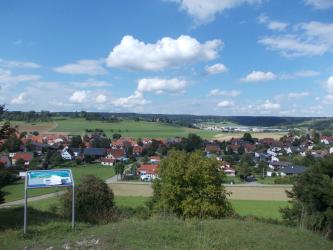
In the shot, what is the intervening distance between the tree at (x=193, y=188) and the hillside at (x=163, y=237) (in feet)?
52.7

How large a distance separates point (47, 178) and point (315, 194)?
733 inches

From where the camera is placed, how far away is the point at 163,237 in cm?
999

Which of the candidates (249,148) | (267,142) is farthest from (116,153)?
(267,142)

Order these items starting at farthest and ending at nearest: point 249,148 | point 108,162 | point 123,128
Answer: point 123,128, point 249,148, point 108,162

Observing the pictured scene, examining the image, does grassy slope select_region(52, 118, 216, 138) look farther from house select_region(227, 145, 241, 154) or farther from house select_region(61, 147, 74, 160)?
house select_region(61, 147, 74, 160)

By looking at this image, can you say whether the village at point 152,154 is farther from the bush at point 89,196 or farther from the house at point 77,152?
the bush at point 89,196

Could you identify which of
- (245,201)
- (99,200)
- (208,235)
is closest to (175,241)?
(208,235)

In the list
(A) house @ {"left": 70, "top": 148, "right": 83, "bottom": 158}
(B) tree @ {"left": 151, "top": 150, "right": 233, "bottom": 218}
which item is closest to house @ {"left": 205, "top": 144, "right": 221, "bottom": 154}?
(A) house @ {"left": 70, "top": 148, "right": 83, "bottom": 158}

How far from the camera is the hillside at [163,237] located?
9508mm

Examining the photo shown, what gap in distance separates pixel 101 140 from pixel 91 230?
11889cm

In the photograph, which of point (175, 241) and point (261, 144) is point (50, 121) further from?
point (175, 241)

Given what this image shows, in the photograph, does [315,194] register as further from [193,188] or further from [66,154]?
[66,154]

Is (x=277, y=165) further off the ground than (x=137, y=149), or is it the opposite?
(x=137, y=149)

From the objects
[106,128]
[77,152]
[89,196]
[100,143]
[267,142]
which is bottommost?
[77,152]
